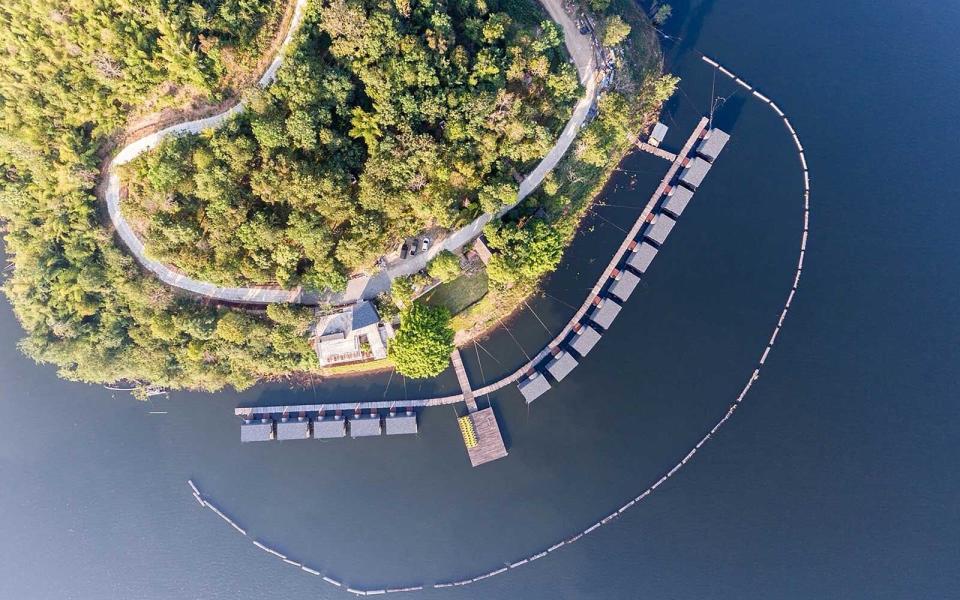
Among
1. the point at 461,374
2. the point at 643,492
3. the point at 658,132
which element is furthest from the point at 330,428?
the point at 658,132

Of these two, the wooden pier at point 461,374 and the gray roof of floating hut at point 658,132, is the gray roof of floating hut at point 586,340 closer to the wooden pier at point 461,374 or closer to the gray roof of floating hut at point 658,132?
the wooden pier at point 461,374

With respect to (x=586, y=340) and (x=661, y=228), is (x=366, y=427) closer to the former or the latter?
(x=586, y=340)

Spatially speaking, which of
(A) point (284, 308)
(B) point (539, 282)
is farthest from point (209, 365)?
(B) point (539, 282)

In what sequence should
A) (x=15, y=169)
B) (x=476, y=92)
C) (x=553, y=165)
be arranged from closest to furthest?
(x=476, y=92) → (x=15, y=169) → (x=553, y=165)

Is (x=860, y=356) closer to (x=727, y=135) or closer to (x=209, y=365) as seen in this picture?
(x=727, y=135)

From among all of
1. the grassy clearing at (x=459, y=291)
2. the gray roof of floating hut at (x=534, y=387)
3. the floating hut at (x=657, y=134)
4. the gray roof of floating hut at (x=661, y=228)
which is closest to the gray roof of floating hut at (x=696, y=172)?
the floating hut at (x=657, y=134)

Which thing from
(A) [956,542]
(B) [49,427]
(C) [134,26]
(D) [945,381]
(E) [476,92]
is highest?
(E) [476,92]

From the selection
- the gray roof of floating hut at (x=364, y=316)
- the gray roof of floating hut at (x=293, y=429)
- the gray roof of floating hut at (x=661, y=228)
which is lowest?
A: the gray roof of floating hut at (x=293, y=429)

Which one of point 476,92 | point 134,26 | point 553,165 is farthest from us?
point 553,165
